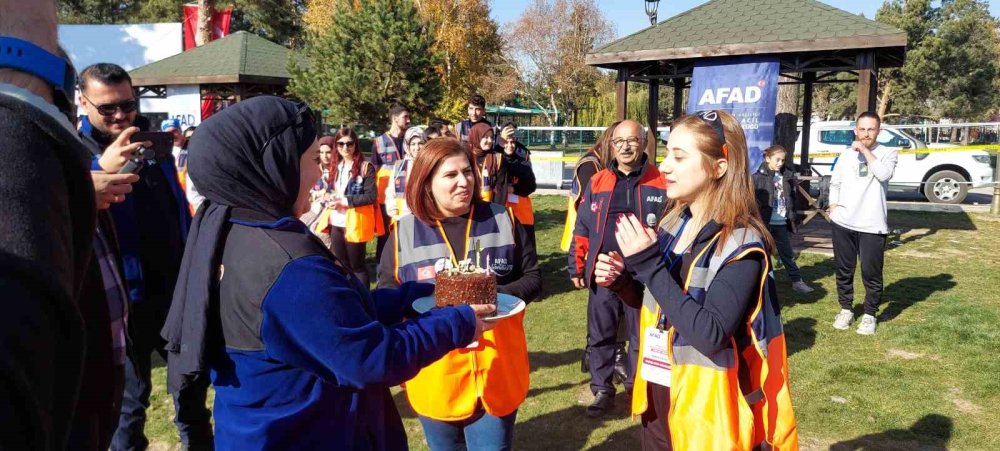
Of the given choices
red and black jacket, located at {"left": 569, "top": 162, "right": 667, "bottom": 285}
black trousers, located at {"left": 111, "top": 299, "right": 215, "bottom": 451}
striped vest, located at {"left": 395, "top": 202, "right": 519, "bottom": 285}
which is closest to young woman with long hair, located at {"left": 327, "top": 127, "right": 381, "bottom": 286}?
red and black jacket, located at {"left": 569, "top": 162, "right": 667, "bottom": 285}

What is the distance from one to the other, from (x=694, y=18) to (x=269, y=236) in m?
10.6

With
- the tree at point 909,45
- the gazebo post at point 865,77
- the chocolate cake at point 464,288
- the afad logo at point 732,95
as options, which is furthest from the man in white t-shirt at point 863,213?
the tree at point 909,45

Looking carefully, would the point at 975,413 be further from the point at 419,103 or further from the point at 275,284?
the point at 419,103

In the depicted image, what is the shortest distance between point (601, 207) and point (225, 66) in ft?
51.3

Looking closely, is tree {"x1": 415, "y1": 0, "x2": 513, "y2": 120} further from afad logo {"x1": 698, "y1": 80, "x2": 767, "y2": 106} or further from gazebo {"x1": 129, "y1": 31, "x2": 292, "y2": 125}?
afad logo {"x1": 698, "y1": 80, "x2": 767, "y2": 106}

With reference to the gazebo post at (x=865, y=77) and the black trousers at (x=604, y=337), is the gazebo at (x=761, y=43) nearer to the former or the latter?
the gazebo post at (x=865, y=77)

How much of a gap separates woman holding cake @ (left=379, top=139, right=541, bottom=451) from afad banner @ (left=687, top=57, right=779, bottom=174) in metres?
6.95

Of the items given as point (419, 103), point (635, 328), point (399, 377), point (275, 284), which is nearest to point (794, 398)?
point (635, 328)

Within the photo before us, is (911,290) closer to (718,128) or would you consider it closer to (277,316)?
(718,128)

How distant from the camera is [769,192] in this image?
26.2 feet

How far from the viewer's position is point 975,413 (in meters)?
4.71

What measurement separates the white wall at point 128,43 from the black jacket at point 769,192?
82.3 ft

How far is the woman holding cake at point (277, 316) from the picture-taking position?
1695 mm

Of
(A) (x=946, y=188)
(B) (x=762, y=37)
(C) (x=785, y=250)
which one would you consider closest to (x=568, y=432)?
(C) (x=785, y=250)
